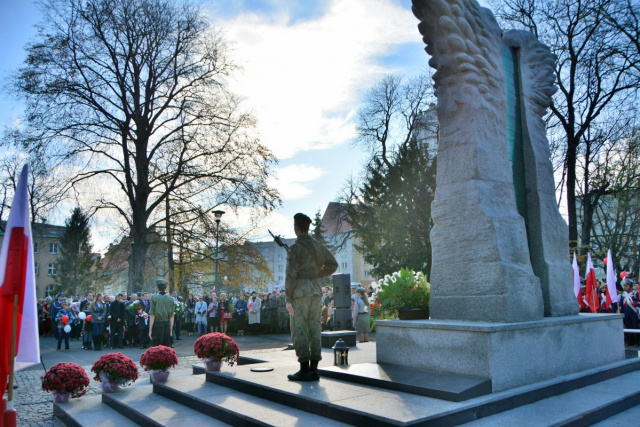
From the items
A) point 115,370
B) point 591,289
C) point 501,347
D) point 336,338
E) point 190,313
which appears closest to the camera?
point 501,347

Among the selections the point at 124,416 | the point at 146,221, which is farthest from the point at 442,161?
the point at 146,221

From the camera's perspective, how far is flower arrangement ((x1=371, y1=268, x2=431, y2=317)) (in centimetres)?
746

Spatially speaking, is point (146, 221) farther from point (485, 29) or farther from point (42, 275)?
point (42, 275)

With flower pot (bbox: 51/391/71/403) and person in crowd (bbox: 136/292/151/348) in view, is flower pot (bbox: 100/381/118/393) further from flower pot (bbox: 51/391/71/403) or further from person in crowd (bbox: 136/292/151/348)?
person in crowd (bbox: 136/292/151/348)

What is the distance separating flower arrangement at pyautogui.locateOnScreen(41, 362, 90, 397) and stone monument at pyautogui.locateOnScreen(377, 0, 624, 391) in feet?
14.5

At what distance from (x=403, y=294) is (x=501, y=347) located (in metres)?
2.25

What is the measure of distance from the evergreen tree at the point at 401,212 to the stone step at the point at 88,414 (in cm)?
2139

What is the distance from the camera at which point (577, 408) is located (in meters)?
5.04

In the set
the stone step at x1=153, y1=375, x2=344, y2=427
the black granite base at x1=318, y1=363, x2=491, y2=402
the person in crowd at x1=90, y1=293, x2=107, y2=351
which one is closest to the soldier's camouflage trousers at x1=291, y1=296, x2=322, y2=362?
the black granite base at x1=318, y1=363, x2=491, y2=402

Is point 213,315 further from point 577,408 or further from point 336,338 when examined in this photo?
point 577,408

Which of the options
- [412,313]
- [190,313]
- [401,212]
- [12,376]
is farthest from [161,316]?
[401,212]

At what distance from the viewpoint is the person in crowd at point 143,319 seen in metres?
16.4

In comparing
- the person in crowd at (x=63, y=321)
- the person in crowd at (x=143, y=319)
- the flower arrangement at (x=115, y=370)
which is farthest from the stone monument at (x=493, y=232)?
the person in crowd at (x=63, y=321)

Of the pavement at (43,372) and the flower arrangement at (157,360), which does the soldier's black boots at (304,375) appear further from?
the pavement at (43,372)
